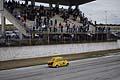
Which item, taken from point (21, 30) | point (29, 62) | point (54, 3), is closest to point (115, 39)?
point (54, 3)

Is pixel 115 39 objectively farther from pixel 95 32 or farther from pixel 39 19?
pixel 39 19

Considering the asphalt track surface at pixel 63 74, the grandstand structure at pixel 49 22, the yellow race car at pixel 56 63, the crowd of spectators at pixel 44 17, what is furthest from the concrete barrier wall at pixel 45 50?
the asphalt track surface at pixel 63 74

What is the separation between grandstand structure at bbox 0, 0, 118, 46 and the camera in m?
49.2

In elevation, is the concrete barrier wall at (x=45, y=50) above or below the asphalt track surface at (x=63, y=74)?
above

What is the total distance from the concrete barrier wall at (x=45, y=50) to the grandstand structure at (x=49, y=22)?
4.64 ft

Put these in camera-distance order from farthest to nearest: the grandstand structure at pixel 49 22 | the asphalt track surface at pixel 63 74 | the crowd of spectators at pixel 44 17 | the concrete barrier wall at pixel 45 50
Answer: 1. the crowd of spectators at pixel 44 17
2. the grandstand structure at pixel 49 22
3. the concrete barrier wall at pixel 45 50
4. the asphalt track surface at pixel 63 74

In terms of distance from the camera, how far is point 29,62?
40938 millimetres

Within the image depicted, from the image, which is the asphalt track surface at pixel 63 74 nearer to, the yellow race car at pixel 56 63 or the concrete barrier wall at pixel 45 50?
the yellow race car at pixel 56 63

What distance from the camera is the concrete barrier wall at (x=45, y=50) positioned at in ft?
132

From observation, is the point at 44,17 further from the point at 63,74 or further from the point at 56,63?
the point at 63,74

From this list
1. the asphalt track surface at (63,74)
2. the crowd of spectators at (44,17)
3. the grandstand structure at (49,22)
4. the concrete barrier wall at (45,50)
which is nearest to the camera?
the asphalt track surface at (63,74)

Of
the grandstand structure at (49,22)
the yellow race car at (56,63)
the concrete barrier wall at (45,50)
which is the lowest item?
the yellow race car at (56,63)

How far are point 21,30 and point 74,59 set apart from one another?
9382 millimetres

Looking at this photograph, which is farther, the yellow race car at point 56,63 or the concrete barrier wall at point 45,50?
the concrete barrier wall at point 45,50
